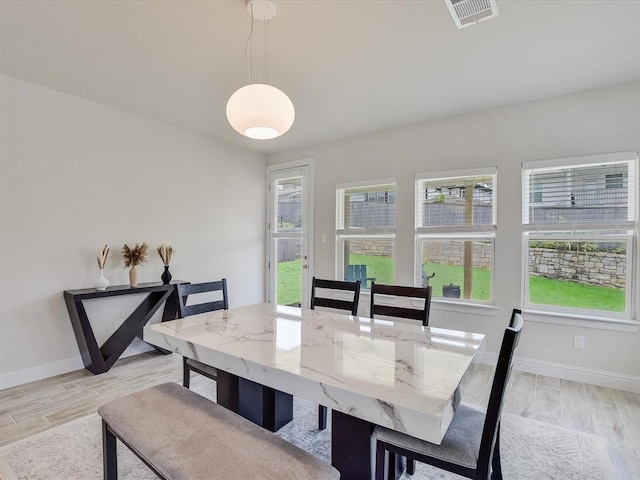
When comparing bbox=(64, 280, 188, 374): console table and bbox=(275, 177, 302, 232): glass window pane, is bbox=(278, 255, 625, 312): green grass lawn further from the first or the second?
bbox=(64, 280, 188, 374): console table

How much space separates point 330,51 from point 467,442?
242 cm

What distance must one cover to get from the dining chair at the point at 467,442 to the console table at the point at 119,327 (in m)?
2.22

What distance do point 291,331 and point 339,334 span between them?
250 millimetres

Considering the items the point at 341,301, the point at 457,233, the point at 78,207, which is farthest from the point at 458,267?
the point at 78,207

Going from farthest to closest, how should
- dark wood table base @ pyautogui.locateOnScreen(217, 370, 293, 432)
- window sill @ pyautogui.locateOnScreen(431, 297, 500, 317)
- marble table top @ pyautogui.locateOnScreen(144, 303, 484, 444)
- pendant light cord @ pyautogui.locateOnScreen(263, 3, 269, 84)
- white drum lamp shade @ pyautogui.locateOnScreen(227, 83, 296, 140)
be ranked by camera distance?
window sill @ pyautogui.locateOnScreen(431, 297, 500, 317) < pendant light cord @ pyautogui.locateOnScreen(263, 3, 269, 84) < dark wood table base @ pyautogui.locateOnScreen(217, 370, 293, 432) < white drum lamp shade @ pyautogui.locateOnScreen(227, 83, 296, 140) < marble table top @ pyautogui.locateOnScreen(144, 303, 484, 444)

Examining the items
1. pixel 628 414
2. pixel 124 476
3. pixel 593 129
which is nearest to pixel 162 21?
pixel 124 476

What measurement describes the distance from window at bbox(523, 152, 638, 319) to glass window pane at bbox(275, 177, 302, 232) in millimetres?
2781

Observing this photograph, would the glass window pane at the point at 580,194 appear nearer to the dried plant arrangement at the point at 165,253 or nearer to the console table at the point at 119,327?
the console table at the point at 119,327

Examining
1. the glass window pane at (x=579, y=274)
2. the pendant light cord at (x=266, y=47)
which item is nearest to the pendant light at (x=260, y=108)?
the pendant light cord at (x=266, y=47)

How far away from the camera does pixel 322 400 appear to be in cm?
108

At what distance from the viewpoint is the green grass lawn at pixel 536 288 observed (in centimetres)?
291

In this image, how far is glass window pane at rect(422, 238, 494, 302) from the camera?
Answer: 134 inches

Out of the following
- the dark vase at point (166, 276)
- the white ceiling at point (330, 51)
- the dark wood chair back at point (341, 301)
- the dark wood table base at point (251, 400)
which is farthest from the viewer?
the dark vase at point (166, 276)

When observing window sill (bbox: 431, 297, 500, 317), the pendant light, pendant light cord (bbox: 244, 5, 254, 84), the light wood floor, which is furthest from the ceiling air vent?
window sill (bbox: 431, 297, 500, 317)
